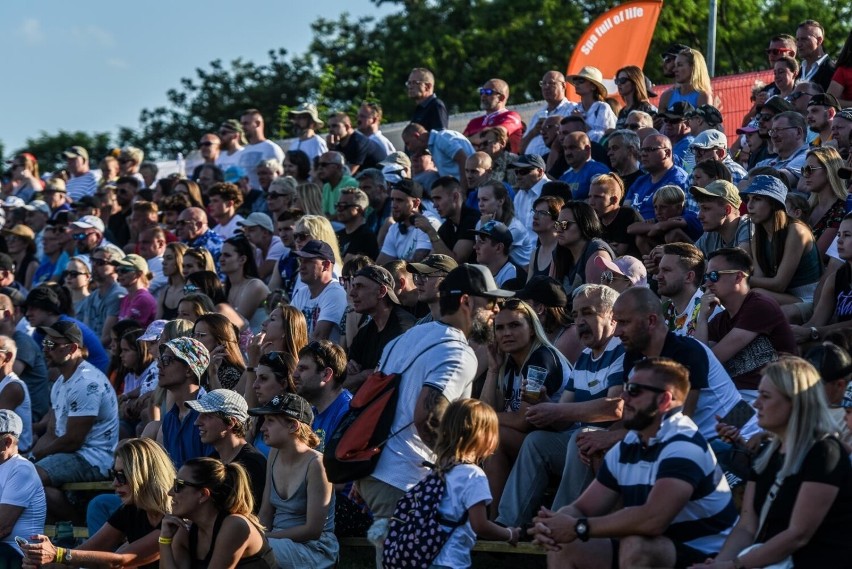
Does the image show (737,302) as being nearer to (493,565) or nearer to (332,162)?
(493,565)

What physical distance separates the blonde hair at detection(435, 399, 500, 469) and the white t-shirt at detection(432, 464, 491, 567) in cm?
7

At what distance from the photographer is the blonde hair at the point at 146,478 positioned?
8.30 m

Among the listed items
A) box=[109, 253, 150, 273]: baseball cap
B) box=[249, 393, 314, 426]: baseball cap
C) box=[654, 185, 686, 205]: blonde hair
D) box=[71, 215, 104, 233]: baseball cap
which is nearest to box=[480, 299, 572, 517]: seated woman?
box=[249, 393, 314, 426]: baseball cap

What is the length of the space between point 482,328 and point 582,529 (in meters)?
2.25

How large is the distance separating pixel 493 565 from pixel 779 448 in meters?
2.57

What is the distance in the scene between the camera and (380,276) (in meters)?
9.48

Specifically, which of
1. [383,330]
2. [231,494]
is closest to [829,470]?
[231,494]

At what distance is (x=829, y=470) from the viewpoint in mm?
5598

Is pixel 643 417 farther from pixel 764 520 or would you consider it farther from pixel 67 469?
pixel 67 469

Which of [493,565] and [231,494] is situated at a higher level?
[231,494]

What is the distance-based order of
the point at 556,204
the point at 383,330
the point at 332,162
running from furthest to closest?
the point at 332,162, the point at 556,204, the point at 383,330

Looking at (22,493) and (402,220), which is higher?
(402,220)

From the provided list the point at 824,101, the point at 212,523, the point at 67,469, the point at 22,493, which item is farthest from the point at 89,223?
the point at 212,523

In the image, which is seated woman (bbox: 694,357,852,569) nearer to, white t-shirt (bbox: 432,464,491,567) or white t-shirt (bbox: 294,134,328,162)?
white t-shirt (bbox: 432,464,491,567)
